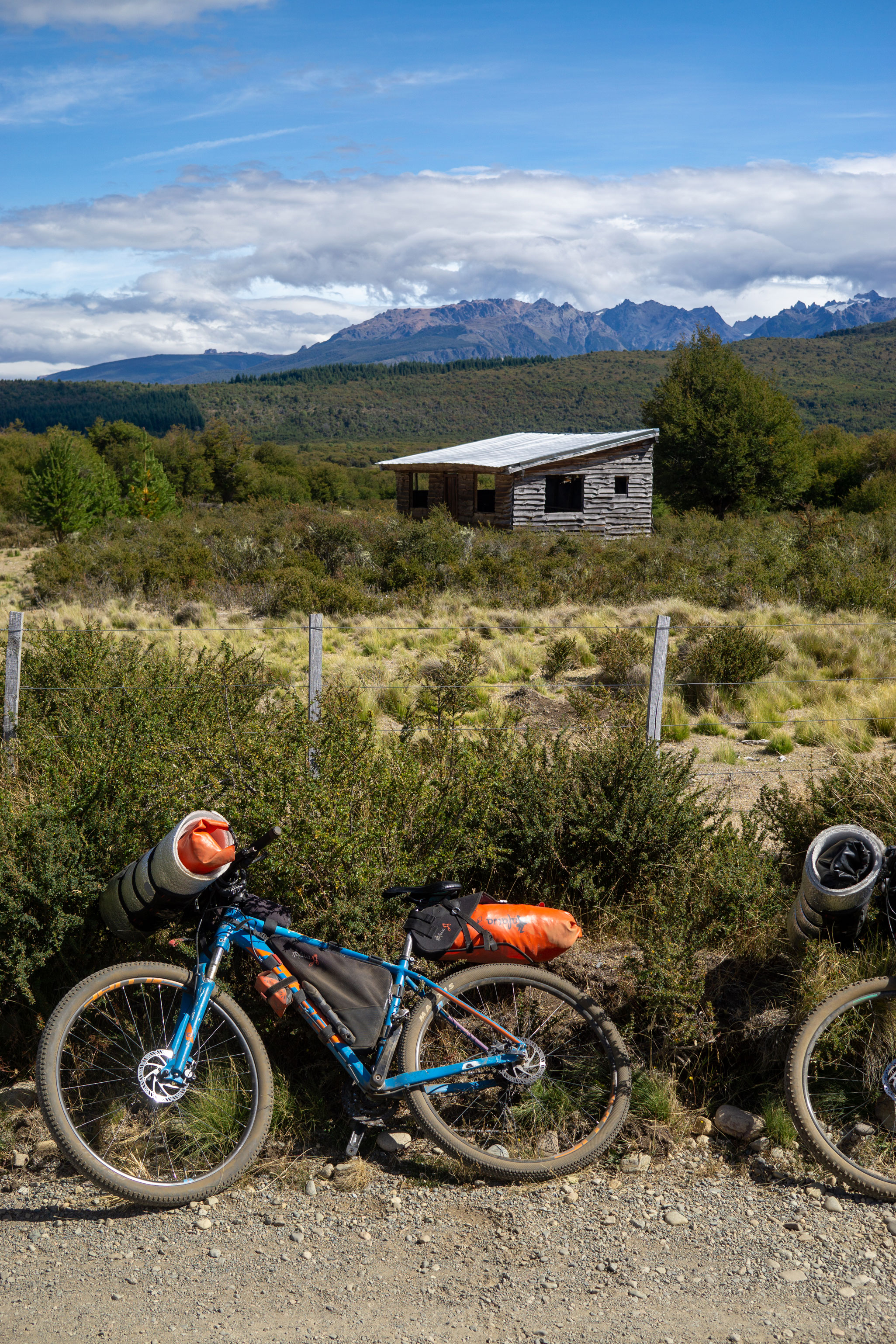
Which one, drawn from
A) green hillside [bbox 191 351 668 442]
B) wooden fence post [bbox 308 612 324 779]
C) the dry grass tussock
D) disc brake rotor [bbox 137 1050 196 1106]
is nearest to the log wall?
the dry grass tussock

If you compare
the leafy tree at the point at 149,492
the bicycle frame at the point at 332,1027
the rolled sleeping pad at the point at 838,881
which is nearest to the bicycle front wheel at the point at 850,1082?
the rolled sleeping pad at the point at 838,881

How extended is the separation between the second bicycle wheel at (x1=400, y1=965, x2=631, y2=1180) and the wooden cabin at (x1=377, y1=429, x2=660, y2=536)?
2405 cm

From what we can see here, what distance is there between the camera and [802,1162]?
3.35m

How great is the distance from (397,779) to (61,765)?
1.67m

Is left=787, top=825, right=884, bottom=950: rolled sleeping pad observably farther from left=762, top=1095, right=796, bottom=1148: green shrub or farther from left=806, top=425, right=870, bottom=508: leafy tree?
left=806, top=425, right=870, bottom=508: leafy tree

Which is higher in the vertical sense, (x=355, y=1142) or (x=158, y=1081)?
(x=158, y=1081)

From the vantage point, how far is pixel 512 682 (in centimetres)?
1259

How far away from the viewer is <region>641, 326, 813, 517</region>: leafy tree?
35625mm

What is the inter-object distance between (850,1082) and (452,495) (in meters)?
29.1

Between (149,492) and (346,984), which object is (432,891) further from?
(149,492)

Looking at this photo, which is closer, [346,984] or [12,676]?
[346,984]

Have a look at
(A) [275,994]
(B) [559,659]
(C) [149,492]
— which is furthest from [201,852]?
(C) [149,492]

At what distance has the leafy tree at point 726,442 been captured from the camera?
35625mm

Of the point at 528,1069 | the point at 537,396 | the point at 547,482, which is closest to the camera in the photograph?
the point at 528,1069
